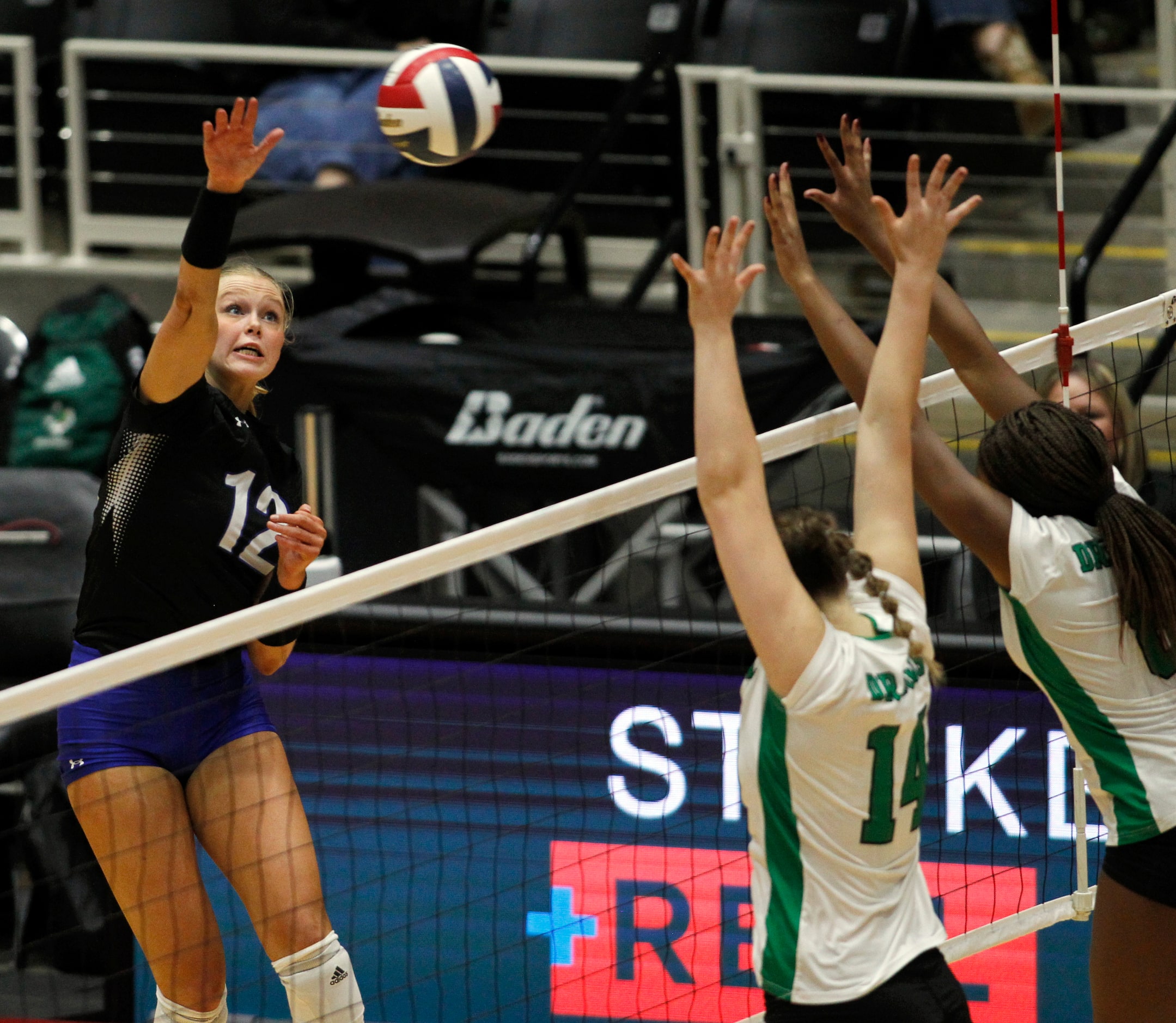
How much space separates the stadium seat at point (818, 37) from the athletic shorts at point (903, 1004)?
5733mm

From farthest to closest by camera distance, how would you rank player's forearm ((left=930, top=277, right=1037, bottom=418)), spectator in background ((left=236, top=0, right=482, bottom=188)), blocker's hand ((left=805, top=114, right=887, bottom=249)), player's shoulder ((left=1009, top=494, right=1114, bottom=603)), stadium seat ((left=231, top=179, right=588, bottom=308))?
spectator in background ((left=236, top=0, right=482, bottom=188))
stadium seat ((left=231, top=179, right=588, bottom=308))
player's forearm ((left=930, top=277, right=1037, bottom=418))
blocker's hand ((left=805, top=114, right=887, bottom=249))
player's shoulder ((left=1009, top=494, right=1114, bottom=603))

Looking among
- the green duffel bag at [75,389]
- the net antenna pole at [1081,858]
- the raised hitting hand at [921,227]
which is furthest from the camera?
the green duffel bag at [75,389]

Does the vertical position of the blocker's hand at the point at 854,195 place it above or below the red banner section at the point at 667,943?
above

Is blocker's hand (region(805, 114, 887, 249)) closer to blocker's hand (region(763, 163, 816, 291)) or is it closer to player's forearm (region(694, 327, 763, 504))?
blocker's hand (region(763, 163, 816, 291))

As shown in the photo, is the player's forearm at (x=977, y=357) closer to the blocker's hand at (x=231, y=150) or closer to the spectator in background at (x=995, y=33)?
the blocker's hand at (x=231, y=150)

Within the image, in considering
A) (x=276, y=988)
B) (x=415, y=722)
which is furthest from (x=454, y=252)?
(x=276, y=988)

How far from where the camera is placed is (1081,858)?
4.11m

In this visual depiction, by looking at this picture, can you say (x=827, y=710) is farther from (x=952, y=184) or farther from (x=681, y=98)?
(x=681, y=98)

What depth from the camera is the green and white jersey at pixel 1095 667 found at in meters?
3.08

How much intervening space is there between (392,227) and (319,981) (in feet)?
13.2

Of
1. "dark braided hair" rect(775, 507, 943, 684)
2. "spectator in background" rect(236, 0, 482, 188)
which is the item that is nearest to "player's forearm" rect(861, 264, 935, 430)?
"dark braided hair" rect(775, 507, 943, 684)

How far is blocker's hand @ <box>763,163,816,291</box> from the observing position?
3186 mm

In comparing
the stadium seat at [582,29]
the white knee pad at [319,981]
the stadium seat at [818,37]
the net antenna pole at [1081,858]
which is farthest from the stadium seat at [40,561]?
the stadium seat at [818,37]

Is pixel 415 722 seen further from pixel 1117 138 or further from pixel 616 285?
pixel 1117 138
